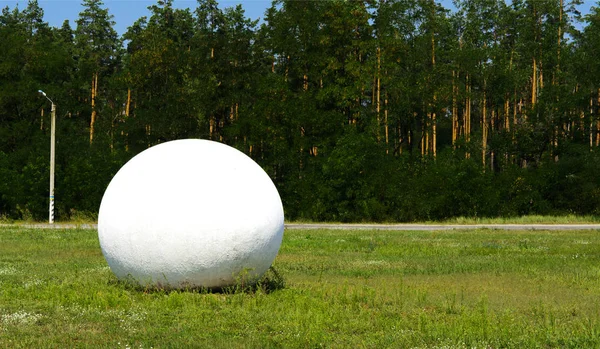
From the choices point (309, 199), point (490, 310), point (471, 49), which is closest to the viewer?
point (490, 310)

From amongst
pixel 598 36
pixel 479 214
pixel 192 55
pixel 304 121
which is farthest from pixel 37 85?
pixel 598 36

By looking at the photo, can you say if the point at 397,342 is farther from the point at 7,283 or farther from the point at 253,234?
the point at 7,283

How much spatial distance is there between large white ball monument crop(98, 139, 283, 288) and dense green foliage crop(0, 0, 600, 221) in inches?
1319

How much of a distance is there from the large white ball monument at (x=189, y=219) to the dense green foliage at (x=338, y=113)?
33.5m

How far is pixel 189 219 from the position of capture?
10938 millimetres

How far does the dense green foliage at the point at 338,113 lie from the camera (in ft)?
152

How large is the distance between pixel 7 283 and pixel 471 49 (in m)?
52.0

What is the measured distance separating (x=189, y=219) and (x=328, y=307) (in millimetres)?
2476

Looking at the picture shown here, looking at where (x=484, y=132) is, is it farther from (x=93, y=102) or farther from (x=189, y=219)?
(x=189, y=219)

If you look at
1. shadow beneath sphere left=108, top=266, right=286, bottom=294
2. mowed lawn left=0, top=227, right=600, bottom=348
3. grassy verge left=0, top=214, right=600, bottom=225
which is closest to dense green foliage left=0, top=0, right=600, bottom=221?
grassy verge left=0, top=214, right=600, bottom=225

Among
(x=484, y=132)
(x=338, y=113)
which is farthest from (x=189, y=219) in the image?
(x=484, y=132)

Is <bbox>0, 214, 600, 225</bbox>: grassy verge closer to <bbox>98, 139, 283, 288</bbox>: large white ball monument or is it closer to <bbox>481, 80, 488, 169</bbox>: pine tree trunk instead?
<bbox>481, 80, 488, 169</bbox>: pine tree trunk

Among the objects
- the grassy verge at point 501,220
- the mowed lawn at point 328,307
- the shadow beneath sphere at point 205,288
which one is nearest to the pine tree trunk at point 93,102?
the grassy verge at point 501,220

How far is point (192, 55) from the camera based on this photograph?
184ft
